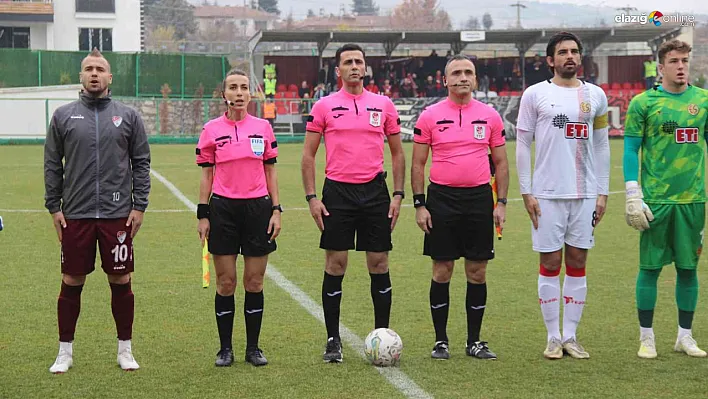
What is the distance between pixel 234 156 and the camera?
6539mm

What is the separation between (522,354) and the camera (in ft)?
22.4

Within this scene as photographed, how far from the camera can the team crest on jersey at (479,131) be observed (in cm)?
673

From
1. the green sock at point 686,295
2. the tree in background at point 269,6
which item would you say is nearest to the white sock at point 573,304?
the green sock at point 686,295

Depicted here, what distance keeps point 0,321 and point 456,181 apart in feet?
12.3

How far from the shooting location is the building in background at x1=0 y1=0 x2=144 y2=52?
59688 mm

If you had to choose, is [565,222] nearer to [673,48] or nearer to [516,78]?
[673,48]

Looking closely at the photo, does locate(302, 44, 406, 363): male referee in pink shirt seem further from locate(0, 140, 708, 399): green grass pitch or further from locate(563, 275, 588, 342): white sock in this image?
locate(563, 275, 588, 342): white sock

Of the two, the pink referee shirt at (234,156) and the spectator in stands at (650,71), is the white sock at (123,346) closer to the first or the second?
the pink referee shirt at (234,156)

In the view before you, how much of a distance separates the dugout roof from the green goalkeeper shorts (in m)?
37.6

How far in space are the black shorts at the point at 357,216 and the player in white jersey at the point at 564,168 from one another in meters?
0.97

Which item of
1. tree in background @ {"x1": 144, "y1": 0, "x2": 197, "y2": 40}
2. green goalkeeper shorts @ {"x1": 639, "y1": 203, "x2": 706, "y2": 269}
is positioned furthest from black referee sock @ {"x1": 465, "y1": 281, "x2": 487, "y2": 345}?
tree in background @ {"x1": 144, "y1": 0, "x2": 197, "y2": 40}

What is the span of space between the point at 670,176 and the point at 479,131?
129cm

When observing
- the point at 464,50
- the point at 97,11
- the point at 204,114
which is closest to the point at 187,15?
the point at 97,11

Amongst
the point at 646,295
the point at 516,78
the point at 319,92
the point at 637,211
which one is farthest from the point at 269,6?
the point at 637,211
